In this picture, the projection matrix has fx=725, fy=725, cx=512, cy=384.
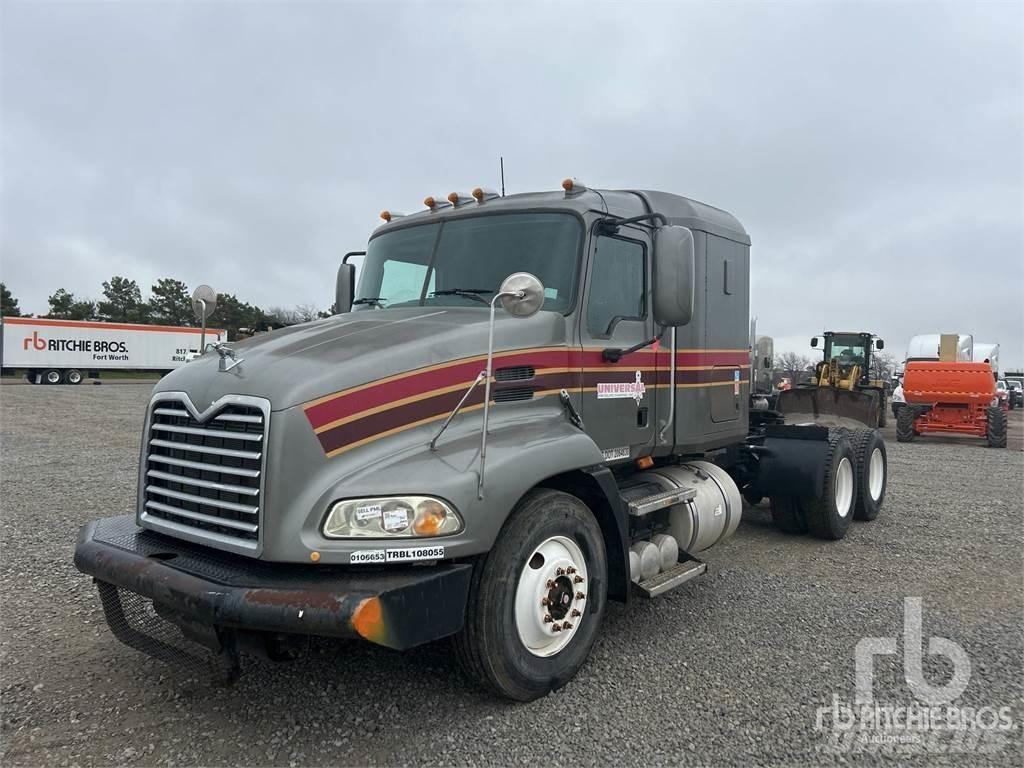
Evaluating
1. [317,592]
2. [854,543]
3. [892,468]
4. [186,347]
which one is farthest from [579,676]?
[186,347]

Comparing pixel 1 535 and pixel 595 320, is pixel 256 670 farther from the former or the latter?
pixel 1 535

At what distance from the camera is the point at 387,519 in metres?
3.10

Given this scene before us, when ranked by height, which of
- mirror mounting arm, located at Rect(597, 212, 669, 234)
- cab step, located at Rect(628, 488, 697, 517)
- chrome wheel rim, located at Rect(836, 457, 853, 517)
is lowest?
chrome wheel rim, located at Rect(836, 457, 853, 517)

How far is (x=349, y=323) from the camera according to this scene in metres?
4.32

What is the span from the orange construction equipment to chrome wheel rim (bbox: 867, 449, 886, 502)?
10.3m

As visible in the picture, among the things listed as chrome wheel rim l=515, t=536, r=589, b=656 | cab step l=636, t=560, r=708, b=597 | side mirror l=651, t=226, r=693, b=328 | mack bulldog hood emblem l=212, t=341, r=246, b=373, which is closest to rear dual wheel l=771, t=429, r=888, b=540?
cab step l=636, t=560, r=708, b=597

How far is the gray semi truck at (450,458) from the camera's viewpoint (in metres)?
3.10

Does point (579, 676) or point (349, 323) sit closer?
point (579, 676)

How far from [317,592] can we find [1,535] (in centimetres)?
563

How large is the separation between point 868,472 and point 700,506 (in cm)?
354

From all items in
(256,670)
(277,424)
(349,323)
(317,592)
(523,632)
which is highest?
(349,323)

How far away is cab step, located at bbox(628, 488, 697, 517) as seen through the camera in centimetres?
446

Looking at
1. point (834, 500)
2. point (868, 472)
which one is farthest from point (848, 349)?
point (834, 500)

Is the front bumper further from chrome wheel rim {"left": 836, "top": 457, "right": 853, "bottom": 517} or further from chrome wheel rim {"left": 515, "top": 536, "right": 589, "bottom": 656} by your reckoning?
chrome wheel rim {"left": 836, "top": 457, "right": 853, "bottom": 517}
